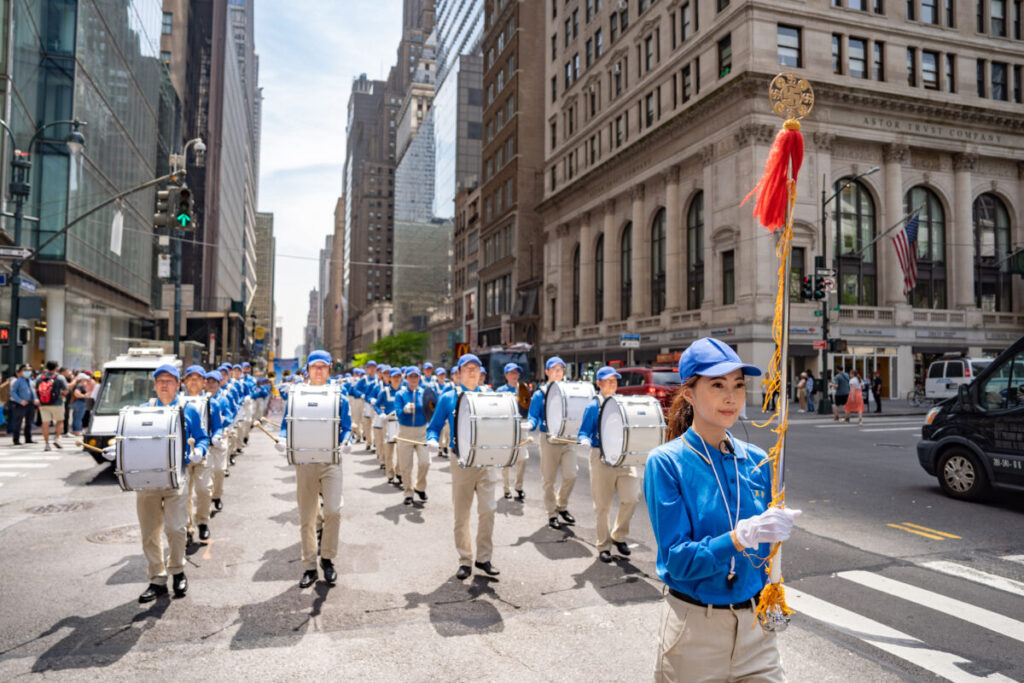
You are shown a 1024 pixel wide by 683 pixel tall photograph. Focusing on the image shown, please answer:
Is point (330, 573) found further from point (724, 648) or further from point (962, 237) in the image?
point (962, 237)

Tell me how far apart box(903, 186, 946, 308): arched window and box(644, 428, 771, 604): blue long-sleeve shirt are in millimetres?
44563

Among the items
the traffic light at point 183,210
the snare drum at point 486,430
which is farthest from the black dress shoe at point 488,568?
the traffic light at point 183,210

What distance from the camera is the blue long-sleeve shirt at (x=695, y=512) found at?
2.61 m

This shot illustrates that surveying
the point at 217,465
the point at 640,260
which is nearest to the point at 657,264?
the point at 640,260

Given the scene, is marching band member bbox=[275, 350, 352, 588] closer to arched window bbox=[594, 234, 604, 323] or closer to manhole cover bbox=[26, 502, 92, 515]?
manhole cover bbox=[26, 502, 92, 515]

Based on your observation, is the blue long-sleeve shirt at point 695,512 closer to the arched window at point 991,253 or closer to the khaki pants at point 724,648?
the khaki pants at point 724,648

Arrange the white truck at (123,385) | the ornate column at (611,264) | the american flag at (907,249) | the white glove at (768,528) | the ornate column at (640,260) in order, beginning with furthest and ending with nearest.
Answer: the ornate column at (611,264) → the ornate column at (640,260) → the american flag at (907,249) → the white truck at (123,385) → the white glove at (768,528)

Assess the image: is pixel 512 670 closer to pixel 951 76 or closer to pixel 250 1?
pixel 951 76

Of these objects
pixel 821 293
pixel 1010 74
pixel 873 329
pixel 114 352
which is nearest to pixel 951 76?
pixel 1010 74

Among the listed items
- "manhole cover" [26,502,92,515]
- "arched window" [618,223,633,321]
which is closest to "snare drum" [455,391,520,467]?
"manhole cover" [26,502,92,515]

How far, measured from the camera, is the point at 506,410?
7.30 m

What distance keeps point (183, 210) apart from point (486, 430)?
45.8ft

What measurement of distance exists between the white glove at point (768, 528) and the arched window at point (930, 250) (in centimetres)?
4487

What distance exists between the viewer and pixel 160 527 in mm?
6492
